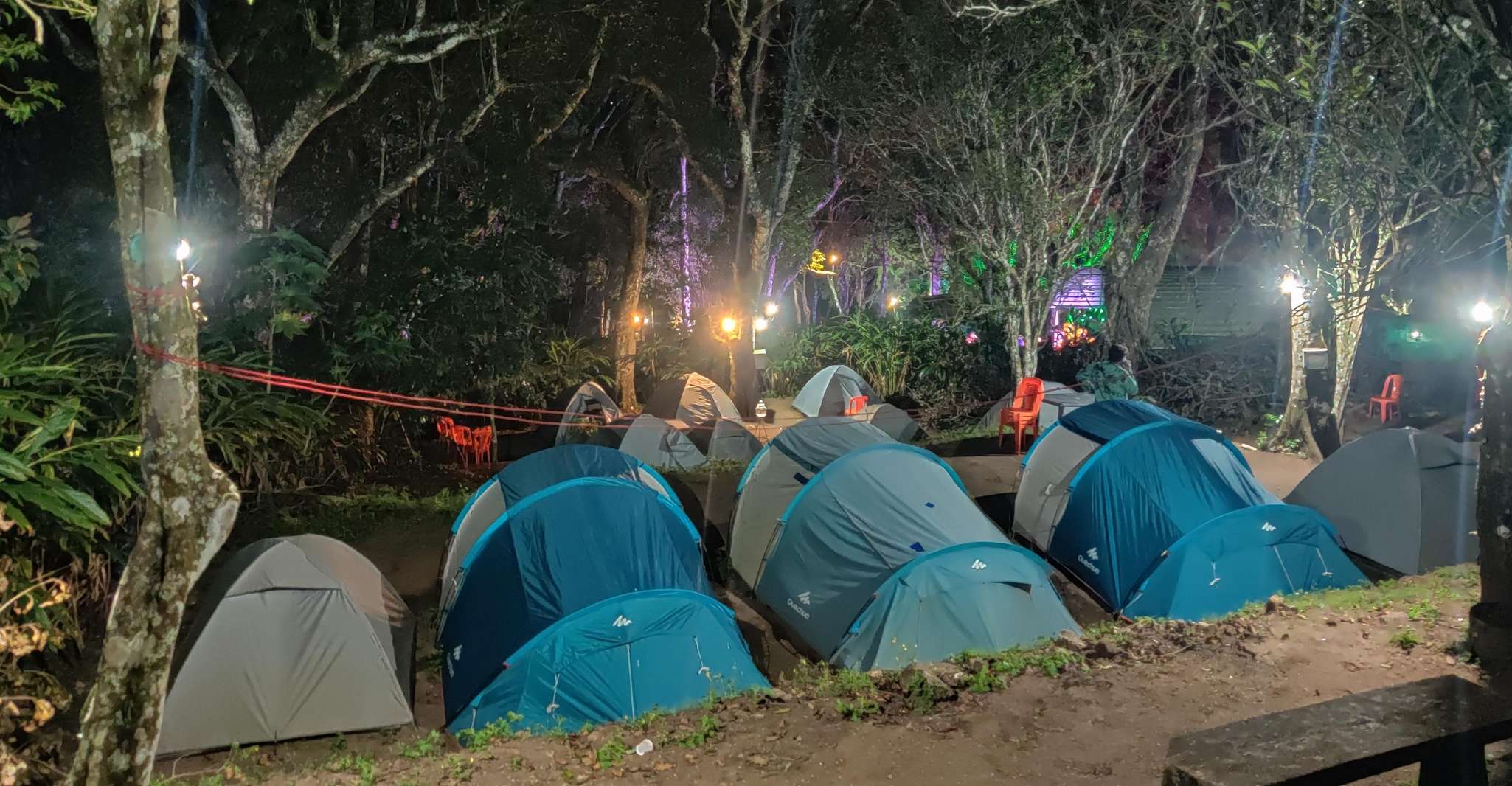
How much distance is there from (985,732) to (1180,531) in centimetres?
469

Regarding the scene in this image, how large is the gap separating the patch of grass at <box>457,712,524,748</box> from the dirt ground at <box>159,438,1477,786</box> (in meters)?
0.15

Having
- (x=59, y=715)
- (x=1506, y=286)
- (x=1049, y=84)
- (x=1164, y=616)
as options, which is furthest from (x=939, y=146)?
(x=59, y=715)

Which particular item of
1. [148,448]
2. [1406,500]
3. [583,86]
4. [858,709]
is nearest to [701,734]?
[858,709]

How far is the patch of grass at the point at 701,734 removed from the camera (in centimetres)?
545

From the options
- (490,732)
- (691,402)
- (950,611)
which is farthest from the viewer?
(691,402)

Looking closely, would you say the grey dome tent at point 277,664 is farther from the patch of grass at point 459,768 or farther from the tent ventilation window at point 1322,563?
the tent ventilation window at point 1322,563

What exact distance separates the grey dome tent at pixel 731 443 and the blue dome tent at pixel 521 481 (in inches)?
219

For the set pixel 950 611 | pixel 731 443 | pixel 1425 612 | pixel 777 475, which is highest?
pixel 777 475

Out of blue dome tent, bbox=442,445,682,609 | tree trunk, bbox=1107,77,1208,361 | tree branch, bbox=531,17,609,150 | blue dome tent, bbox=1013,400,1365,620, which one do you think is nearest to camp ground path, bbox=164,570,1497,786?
blue dome tent, bbox=1013,400,1365,620

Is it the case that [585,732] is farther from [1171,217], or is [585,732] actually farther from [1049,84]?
[1171,217]

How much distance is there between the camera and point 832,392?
20.1 m

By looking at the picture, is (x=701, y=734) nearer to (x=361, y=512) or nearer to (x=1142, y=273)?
(x=361, y=512)

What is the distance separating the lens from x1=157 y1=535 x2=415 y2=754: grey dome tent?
22.3 ft

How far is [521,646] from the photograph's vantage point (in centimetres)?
708
